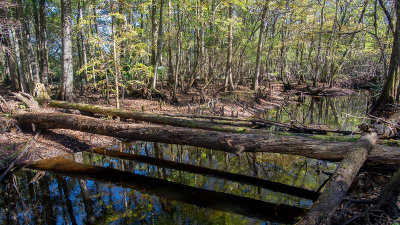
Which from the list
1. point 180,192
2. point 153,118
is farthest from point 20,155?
point 180,192

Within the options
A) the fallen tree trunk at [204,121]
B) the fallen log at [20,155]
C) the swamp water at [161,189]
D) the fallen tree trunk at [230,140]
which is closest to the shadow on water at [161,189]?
the swamp water at [161,189]

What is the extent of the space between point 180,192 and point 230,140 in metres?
1.65

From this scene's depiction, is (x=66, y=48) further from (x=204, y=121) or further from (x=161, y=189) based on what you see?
(x=161, y=189)

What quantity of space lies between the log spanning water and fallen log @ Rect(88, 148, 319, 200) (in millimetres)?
657

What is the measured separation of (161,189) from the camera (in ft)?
17.8

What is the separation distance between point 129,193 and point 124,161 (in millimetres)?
2056

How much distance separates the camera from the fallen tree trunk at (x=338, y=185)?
10.0 ft

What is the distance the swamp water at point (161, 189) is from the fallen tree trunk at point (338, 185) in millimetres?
742

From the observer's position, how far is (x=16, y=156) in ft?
20.7

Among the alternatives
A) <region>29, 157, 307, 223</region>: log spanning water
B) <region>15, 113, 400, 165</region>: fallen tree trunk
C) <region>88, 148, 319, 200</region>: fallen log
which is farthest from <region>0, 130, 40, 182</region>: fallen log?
<region>88, 148, 319, 200</region>: fallen log

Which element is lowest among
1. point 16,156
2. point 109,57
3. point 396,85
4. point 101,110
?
point 16,156

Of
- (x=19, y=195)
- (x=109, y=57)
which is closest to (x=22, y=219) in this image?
(x=19, y=195)

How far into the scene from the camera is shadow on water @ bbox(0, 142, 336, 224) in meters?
4.39

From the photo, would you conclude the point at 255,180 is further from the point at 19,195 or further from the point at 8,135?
the point at 8,135
